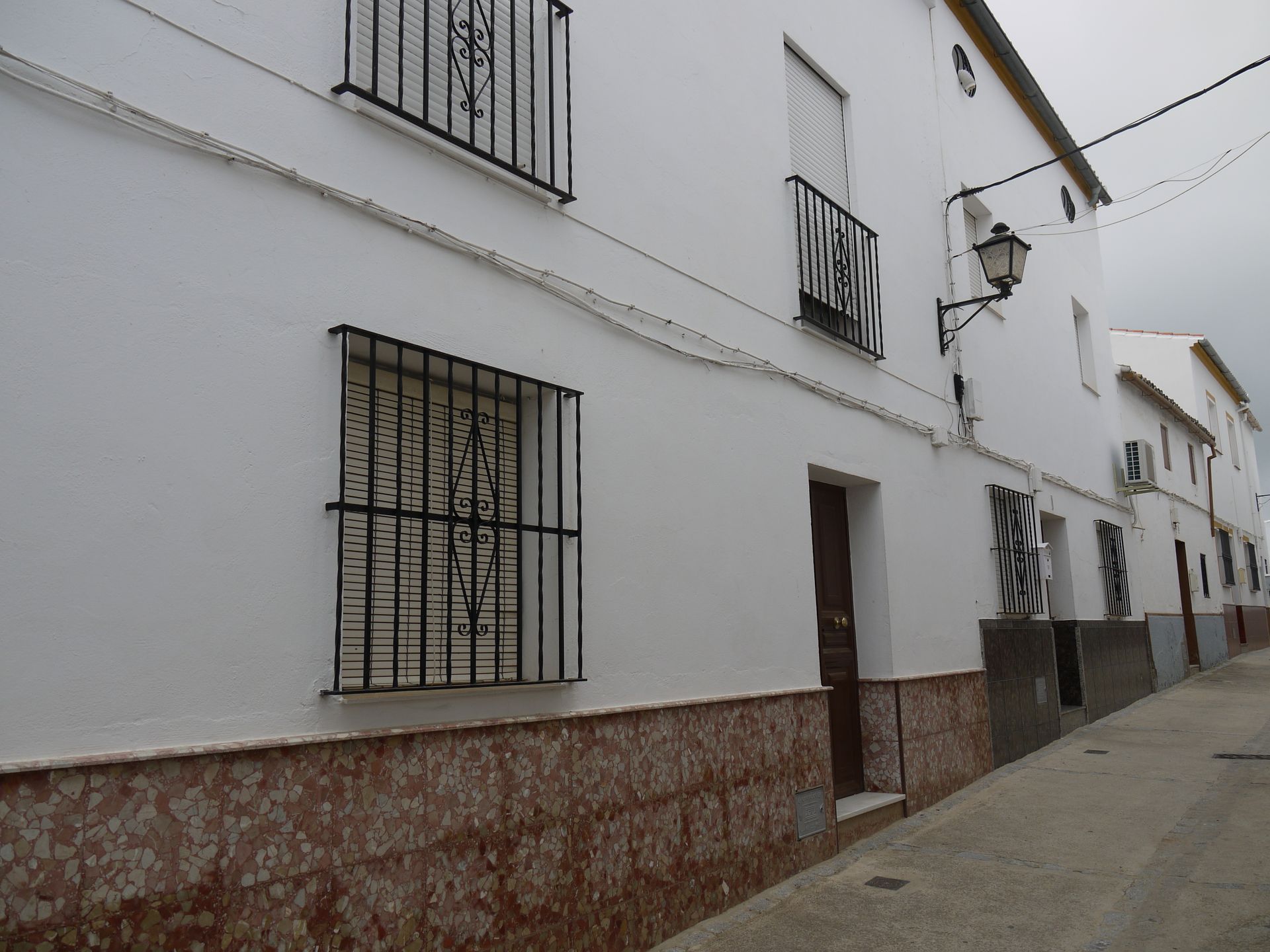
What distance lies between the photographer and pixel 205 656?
275 cm

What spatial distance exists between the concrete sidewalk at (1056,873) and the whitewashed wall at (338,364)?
3.33 ft

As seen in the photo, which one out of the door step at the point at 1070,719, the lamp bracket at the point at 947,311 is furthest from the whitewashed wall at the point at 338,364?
the door step at the point at 1070,719

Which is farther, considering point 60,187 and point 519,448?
point 519,448

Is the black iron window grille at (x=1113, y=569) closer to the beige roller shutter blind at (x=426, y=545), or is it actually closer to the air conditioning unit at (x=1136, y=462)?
the air conditioning unit at (x=1136, y=462)

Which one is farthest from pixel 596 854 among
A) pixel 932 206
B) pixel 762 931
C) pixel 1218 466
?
pixel 1218 466

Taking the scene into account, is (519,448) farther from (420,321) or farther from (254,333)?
(254,333)

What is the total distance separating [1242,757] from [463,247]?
308 inches

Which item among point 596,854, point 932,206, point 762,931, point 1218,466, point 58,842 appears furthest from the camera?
point 1218,466

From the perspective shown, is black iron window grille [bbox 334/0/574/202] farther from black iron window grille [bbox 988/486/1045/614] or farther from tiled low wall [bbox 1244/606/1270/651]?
tiled low wall [bbox 1244/606/1270/651]

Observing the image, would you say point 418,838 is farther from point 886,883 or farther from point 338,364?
point 886,883

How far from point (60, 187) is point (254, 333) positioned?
624 mm

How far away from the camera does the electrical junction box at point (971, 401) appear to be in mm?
7871

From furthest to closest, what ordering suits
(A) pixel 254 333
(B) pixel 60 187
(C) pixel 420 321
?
(C) pixel 420 321 → (A) pixel 254 333 → (B) pixel 60 187

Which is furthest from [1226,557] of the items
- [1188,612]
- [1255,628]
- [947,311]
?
[947,311]
